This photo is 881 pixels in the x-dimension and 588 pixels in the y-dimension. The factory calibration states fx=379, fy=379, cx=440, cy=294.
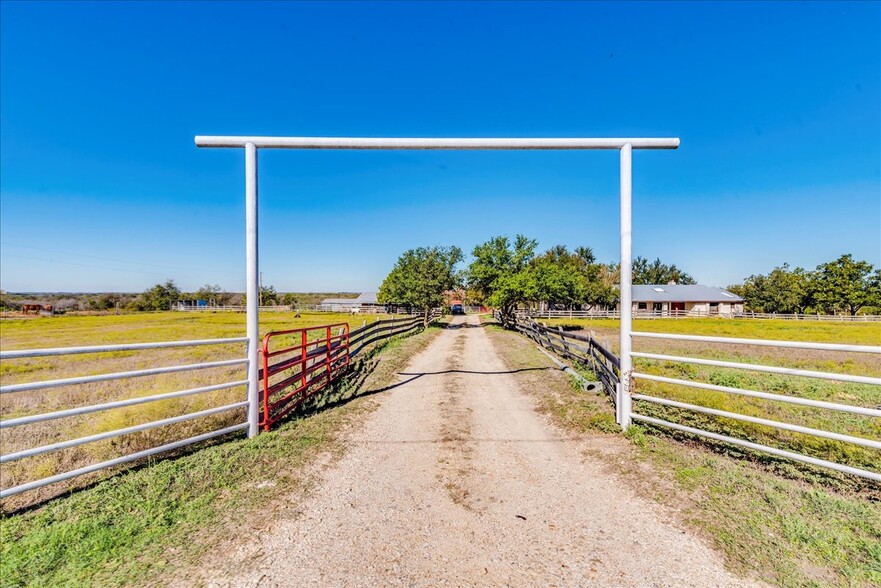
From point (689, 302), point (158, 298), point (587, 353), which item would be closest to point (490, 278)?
point (587, 353)

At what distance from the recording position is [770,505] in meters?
3.23

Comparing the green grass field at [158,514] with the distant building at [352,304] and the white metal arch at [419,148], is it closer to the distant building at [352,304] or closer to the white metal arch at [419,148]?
the white metal arch at [419,148]

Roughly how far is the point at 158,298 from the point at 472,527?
100818 mm

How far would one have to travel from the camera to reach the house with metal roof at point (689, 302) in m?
54.1

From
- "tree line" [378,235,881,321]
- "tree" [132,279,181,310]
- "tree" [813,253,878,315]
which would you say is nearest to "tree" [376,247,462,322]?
"tree line" [378,235,881,321]

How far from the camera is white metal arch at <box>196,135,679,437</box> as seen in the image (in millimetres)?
5016

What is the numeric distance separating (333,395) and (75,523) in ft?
14.7

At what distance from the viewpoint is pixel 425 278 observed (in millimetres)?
32469

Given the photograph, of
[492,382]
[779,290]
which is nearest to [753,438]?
[492,382]

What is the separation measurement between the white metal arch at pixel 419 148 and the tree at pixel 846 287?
2336 inches

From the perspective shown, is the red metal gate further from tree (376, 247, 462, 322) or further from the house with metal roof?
the house with metal roof

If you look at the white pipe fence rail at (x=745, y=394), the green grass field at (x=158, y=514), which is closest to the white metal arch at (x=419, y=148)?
the white pipe fence rail at (x=745, y=394)

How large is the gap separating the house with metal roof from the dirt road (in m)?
55.2

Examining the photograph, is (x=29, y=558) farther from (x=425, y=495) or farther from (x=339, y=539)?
(x=425, y=495)
